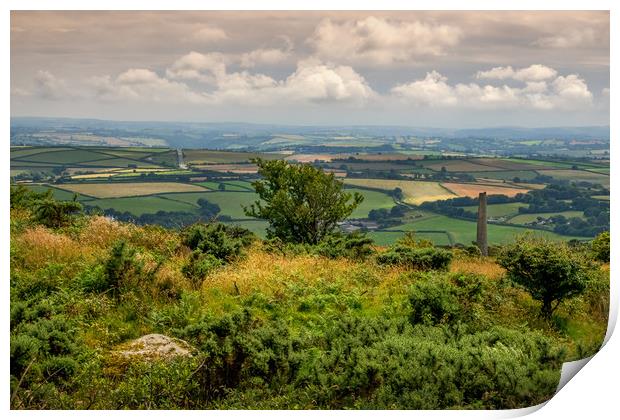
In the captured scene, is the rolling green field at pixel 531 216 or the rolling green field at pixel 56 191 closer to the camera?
the rolling green field at pixel 56 191

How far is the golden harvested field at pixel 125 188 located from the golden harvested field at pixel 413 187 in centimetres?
696

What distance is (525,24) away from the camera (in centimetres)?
828

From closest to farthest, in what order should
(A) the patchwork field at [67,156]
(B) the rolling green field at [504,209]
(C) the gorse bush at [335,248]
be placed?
1. (C) the gorse bush at [335,248]
2. (A) the patchwork field at [67,156]
3. (B) the rolling green field at [504,209]

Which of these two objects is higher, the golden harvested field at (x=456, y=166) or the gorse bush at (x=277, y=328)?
the golden harvested field at (x=456, y=166)

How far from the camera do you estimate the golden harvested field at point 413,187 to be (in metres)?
22.8

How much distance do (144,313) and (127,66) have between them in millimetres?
4067

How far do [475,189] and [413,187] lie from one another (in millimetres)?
3063

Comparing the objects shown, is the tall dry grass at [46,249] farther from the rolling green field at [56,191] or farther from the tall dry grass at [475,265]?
the tall dry grass at [475,265]

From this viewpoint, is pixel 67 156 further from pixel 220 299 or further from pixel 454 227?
pixel 454 227

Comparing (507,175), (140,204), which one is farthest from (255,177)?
(507,175)

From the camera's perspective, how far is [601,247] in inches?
558

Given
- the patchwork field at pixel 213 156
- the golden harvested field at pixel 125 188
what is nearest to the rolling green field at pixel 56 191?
the golden harvested field at pixel 125 188
